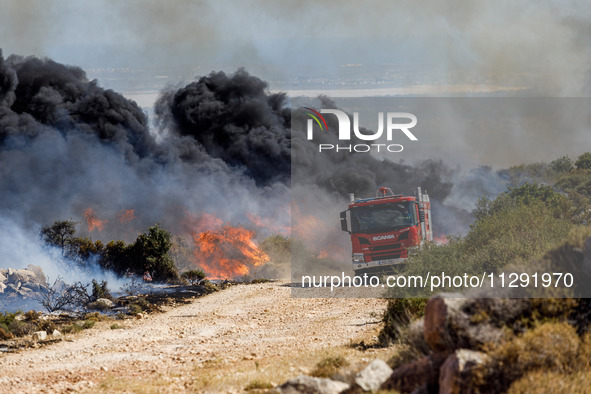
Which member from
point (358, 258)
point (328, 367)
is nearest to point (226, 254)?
point (358, 258)

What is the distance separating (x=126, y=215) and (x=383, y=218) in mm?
25291

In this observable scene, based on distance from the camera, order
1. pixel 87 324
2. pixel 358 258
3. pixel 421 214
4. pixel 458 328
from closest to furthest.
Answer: pixel 458 328 < pixel 87 324 < pixel 358 258 < pixel 421 214

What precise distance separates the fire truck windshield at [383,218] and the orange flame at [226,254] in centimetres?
1560

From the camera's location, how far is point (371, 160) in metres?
46.2

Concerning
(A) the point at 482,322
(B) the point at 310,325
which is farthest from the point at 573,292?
(B) the point at 310,325

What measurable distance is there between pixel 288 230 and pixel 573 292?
33998 mm

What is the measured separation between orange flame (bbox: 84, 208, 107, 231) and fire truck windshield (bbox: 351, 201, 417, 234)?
2397 cm

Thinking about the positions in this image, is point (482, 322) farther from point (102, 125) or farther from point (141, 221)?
point (102, 125)

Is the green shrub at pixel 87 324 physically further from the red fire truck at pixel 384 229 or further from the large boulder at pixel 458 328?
the large boulder at pixel 458 328

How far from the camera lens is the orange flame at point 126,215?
4316cm

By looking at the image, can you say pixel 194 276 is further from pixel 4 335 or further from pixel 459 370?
pixel 459 370

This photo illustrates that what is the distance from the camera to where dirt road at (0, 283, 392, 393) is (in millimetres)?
12859

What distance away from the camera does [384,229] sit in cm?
2300

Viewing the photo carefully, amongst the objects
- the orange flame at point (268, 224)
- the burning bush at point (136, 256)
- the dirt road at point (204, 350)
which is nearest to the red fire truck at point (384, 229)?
the dirt road at point (204, 350)
